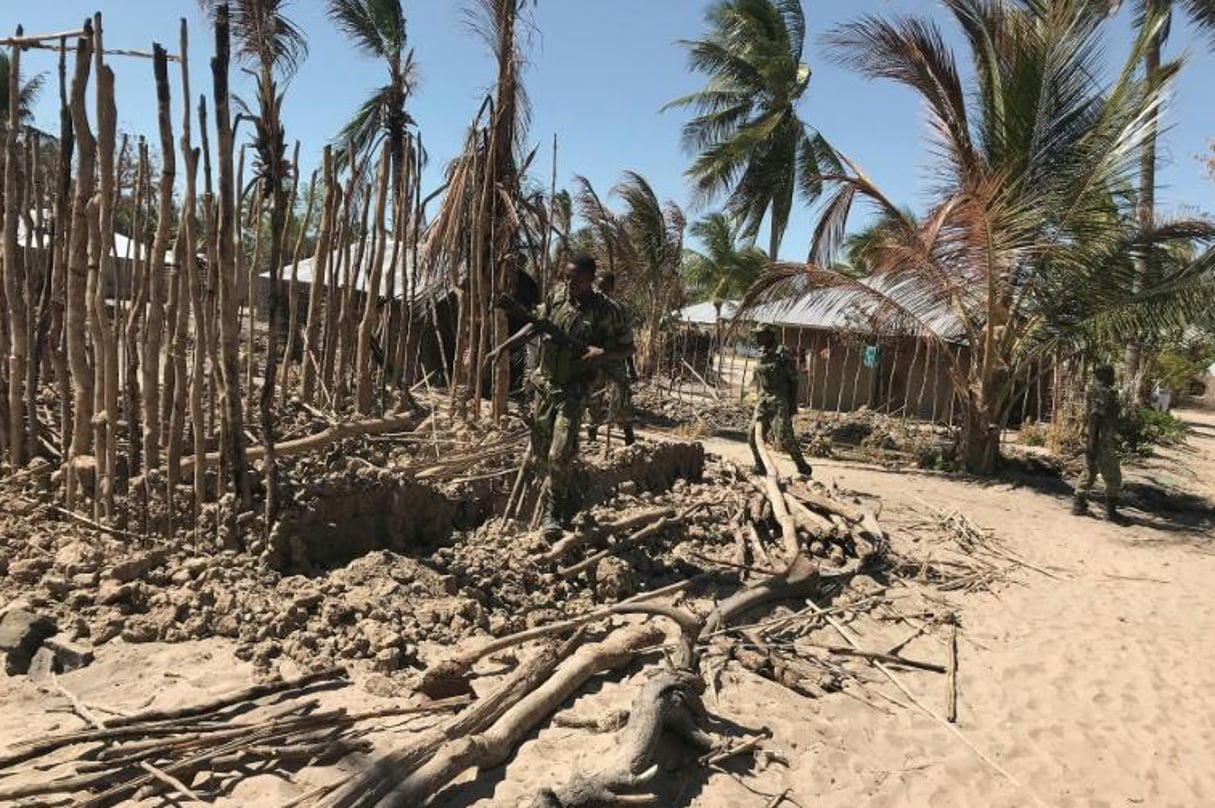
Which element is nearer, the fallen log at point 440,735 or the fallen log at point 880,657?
the fallen log at point 440,735

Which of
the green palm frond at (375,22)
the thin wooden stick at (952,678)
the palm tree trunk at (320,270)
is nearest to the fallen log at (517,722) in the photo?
the thin wooden stick at (952,678)

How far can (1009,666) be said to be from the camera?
4.61 meters

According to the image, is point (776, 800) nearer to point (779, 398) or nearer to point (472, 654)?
point (472, 654)

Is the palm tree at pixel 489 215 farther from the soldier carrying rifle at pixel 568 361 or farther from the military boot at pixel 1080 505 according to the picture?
the military boot at pixel 1080 505

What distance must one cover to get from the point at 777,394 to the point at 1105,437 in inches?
125

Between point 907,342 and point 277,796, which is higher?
point 907,342

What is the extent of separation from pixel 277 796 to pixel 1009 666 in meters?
3.78

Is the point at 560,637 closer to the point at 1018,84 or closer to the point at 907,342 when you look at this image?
the point at 1018,84

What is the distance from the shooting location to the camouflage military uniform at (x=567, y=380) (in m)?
5.08

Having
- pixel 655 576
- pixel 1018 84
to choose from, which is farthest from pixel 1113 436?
pixel 655 576

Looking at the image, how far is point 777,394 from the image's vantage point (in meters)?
8.83

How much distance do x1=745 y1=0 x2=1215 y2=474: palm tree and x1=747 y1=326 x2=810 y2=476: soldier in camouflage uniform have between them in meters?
1.64

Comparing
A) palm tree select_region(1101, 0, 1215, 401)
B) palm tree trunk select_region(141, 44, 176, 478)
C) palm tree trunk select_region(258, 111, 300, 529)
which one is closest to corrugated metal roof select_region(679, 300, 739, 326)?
palm tree select_region(1101, 0, 1215, 401)

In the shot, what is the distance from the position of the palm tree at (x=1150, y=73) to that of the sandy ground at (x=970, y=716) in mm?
4833
